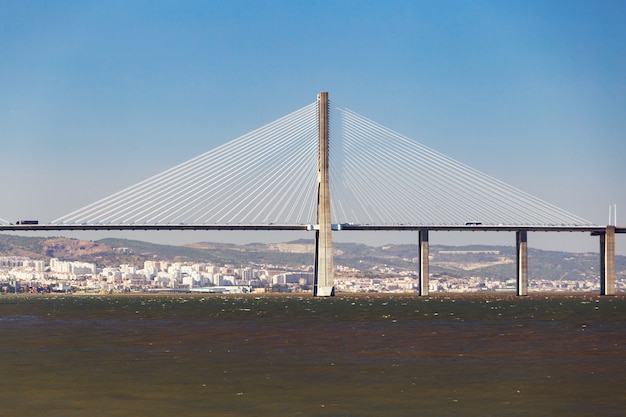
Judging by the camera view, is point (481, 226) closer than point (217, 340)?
No

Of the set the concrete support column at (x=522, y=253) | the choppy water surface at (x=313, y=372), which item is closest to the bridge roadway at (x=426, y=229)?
the concrete support column at (x=522, y=253)

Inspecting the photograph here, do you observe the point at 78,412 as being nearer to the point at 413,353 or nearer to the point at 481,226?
the point at 413,353

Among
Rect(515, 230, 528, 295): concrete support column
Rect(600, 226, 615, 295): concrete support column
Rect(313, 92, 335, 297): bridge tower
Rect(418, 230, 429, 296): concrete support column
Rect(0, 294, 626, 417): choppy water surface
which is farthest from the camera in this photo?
Rect(600, 226, 615, 295): concrete support column

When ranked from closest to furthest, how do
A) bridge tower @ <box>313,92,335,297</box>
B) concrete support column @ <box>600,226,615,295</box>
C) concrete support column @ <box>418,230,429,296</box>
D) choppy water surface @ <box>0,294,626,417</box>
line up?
choppy water surface @ <box>0,294,626,417</box>
bridge tower @ <box>313,92,335,297</box>
concrete support column @ <box>418,230,429,296</box>
concrete support column @ <box>600,226,615,295</box>

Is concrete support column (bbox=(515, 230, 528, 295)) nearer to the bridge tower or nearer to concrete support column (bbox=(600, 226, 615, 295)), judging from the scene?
concrete support column (bbox=(600, 226, 615, 295))

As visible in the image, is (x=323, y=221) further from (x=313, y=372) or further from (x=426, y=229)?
(x=313, y=372)

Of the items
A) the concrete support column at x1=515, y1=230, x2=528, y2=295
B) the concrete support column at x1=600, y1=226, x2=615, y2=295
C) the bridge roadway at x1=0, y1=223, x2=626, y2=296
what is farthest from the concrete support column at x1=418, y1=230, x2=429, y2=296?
the concrete support column at x1=600, y1=226, x2=615, y2=295

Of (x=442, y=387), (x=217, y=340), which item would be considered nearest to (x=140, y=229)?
(x=217, y=340)

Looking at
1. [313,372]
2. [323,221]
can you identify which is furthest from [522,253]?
[313,372]
